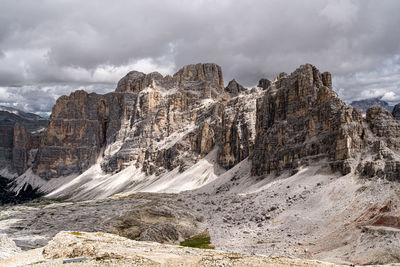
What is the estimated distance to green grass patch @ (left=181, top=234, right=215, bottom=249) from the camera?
9978 cm

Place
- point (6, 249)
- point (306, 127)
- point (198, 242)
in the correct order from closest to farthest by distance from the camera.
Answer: point (6, 249)
point (198, 242)
point (306, 127)

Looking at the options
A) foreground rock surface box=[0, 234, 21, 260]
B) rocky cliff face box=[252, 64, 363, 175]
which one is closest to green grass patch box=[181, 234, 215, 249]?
foreground rock surface box=[0, 234, 21, 260]

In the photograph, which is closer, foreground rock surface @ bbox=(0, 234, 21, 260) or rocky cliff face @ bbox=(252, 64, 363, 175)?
foreground rock surface @ bbox=(0, 234, 21, 260)

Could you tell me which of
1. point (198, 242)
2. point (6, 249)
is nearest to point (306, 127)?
point (198, 242)

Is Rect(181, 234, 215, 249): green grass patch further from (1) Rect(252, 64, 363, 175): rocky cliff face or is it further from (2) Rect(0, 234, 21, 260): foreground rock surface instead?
(1) Rect(252, 64, 363, 175): rocky cliff face

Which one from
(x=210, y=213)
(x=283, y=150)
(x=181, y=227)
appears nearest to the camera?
(x=181, y=227)

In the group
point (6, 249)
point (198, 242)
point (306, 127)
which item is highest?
point (306, 127)

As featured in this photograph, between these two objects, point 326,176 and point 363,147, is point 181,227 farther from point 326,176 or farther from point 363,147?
point 363,147

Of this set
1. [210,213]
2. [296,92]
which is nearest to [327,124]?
[296,92]

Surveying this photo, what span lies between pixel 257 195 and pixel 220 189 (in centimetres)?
4971

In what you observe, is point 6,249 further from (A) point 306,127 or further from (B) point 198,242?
(A) point 306,127

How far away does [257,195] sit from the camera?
468ft

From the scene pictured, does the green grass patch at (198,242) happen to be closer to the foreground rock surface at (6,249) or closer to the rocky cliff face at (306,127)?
the foreground rock surface at (6,249)

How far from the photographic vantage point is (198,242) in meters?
104
